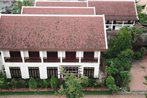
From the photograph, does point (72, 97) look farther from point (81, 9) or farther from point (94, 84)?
point (81, 9)

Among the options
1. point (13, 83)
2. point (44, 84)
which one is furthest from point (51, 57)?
point (13, 83)

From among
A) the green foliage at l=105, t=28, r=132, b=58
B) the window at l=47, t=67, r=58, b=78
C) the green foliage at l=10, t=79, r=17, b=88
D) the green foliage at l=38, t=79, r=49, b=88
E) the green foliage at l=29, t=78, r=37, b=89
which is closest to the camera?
the green foliage at l=29, t=78, r=37, b=89

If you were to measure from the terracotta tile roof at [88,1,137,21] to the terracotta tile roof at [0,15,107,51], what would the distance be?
1008 cm

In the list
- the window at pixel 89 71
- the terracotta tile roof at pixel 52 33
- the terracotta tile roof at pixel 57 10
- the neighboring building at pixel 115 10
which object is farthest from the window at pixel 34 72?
the neighboring building at pixel 115 10

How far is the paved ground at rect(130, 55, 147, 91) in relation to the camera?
31.5m

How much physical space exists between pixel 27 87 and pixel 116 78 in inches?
398

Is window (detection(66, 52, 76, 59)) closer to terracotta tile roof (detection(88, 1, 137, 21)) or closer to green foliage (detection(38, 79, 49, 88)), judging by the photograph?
green foliage (detection(38, 79, 49, 88))

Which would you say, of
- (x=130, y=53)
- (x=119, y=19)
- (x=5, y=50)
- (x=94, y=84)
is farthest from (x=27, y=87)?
(x=119, y=19)

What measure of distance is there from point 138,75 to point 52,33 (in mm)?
11841

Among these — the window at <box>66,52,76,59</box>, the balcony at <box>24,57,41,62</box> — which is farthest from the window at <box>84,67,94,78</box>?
the balcony at <box>24,57,41,62</box>

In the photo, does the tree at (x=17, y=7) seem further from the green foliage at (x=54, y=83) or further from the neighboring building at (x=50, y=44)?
the green foliage at (x=54, y=83)

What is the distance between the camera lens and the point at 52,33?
99.6 feet

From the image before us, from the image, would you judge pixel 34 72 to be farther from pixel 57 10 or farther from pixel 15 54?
pixel 57 10

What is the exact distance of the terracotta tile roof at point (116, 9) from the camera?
4062 centimetres
